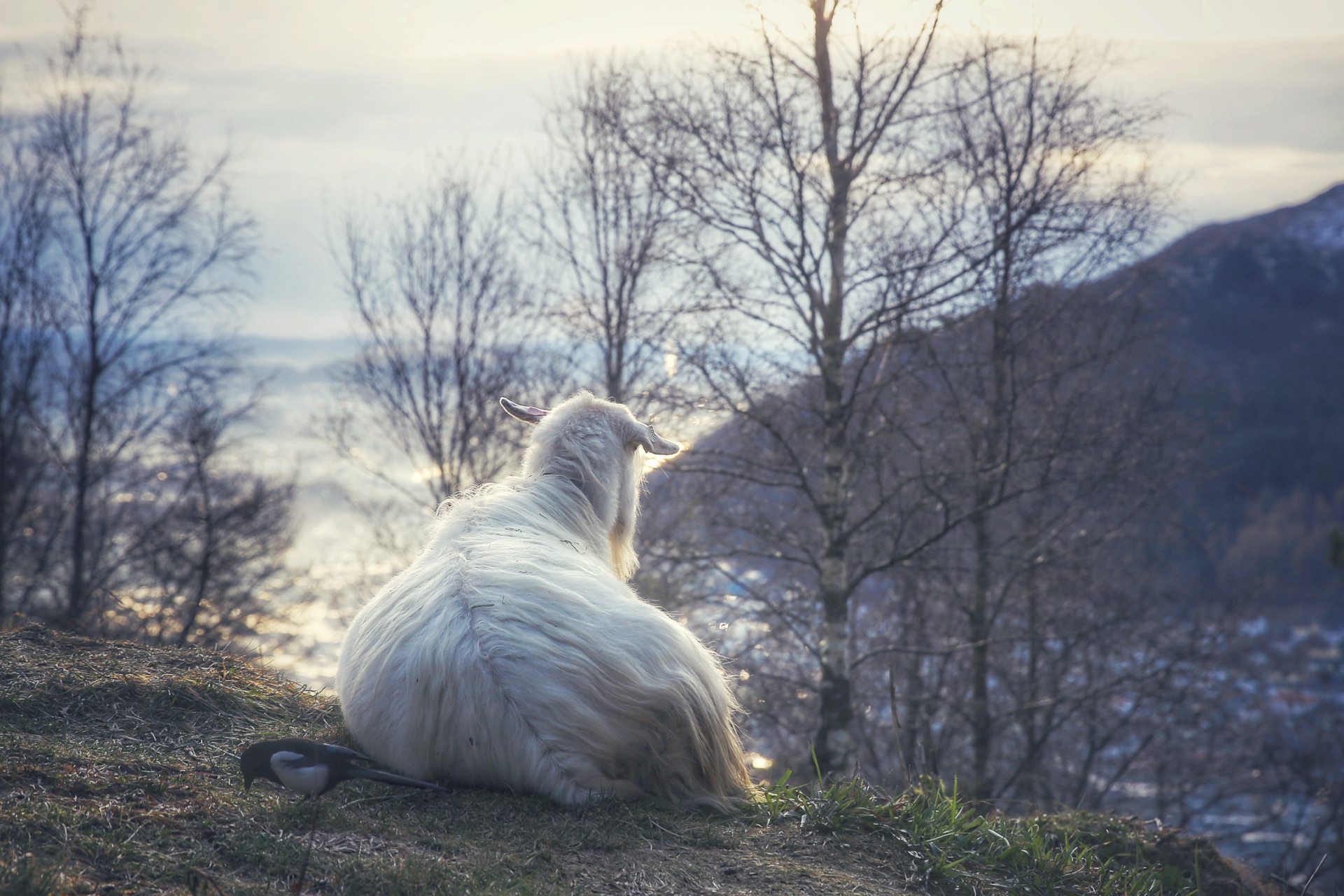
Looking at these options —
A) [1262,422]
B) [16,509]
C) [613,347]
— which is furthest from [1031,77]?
[1262,422]

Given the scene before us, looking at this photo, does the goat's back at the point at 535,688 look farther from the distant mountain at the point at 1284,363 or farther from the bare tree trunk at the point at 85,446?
the distant mountain at the point at 1284,363

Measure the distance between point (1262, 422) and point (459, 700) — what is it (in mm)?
74088

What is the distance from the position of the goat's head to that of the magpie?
330cm

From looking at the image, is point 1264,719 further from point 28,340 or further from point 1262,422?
point 1262,422

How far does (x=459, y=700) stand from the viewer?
3.83 m

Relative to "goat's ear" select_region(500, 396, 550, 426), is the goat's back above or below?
below

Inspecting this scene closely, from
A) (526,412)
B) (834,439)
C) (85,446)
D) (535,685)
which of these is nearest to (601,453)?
(526,412)

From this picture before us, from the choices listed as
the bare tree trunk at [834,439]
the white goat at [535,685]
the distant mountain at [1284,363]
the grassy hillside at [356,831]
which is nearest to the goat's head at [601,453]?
the white goat at [535,685]

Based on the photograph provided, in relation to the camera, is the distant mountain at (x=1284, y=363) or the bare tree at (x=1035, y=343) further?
the distant mountain at (x=1284, y=363)

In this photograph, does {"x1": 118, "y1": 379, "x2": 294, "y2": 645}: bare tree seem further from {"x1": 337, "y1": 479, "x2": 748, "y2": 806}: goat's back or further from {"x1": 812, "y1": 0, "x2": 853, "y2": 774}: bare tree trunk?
{"x1": 337, "y1": 479, "x2": 748, "y2": 806}: goat's back

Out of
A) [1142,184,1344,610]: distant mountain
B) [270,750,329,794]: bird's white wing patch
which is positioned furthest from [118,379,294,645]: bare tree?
[1142,184,1344,610]: distant mountain

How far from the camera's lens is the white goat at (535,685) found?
3838 mm

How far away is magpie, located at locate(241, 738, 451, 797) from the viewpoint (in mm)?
2797

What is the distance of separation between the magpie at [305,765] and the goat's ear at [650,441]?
379 cm
